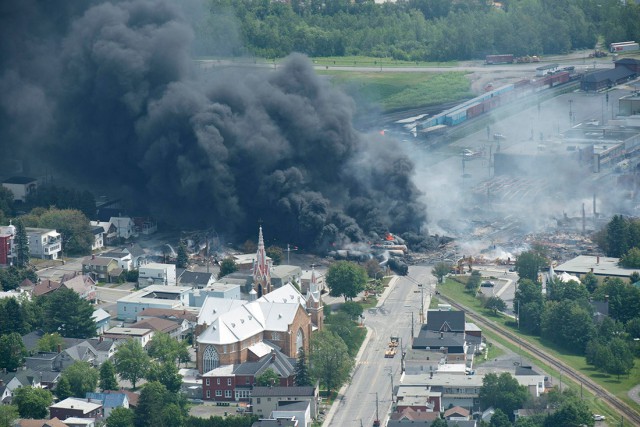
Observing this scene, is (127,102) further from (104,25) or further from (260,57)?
(260,57)

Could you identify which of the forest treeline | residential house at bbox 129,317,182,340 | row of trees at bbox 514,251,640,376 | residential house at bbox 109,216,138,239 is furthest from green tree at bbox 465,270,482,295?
the forest treeline

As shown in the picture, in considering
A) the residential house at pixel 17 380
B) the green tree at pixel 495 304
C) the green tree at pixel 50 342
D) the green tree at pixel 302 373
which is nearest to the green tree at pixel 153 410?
the green tree at pixel 302 373

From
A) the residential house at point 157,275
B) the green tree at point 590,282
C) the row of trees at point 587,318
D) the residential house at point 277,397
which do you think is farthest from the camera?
the residential house at point 157,275

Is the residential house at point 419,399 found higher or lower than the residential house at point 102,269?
lower

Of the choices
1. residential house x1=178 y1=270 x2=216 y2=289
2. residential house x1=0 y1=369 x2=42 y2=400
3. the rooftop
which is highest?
residential house x1=178 y1=270 x2=216 y2=289

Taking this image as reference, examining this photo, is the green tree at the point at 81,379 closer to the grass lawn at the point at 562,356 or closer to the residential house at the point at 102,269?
the residential house at the point at 102,269

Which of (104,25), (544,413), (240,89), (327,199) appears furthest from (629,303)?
(104,25)

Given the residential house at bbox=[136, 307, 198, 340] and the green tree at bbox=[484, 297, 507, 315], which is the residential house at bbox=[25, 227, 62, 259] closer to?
the residential house at bbox=[136, 307, 198, 340]
